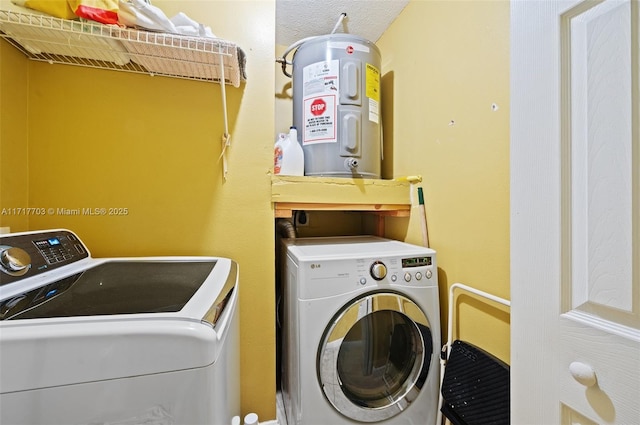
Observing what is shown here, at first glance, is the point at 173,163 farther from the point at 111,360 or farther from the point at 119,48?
the point at 111,360

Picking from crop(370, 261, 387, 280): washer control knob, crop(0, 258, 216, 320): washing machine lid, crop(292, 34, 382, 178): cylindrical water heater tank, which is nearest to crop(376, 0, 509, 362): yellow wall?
crop(292, 34, 382, 178): cylindrical water heater tank

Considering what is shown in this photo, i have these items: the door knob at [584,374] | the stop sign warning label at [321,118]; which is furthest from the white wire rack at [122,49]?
the door knob at [584,374]

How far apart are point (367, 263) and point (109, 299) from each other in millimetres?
864

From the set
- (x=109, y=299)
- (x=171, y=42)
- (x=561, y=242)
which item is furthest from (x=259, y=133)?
(x=561, y=242)

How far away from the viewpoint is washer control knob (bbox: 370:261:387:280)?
1.13m

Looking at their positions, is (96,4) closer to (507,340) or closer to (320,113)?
(320,113)

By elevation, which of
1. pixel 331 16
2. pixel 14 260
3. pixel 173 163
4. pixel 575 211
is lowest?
pixel 14 260

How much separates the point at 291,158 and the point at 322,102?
1.15 feet

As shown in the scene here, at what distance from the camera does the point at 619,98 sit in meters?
0.47

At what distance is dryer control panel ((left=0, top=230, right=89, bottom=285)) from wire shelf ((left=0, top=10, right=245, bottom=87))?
0.69 m

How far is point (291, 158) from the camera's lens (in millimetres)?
1471

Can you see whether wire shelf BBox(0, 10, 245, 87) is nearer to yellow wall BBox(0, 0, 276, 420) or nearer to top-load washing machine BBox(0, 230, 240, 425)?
yellow wall BBox(0, 0, 276, 420)

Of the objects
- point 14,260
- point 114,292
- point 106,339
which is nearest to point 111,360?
point 106,339

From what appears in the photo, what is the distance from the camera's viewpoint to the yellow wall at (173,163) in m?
1.12
